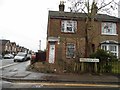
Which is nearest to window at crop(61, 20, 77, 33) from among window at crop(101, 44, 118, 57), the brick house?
the brick house

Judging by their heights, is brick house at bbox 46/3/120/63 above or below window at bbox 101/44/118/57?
above

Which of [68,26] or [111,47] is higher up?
[68,26]

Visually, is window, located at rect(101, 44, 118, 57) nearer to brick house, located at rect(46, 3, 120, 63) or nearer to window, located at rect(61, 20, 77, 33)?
brick house, located at rect(46, 3, 120, 63)

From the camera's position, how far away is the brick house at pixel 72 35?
3172cm

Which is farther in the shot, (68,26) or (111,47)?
(111,47)

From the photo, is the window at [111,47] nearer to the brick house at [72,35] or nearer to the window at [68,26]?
the brick house at [72,35]

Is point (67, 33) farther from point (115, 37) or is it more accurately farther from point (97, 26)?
point (115, 37)

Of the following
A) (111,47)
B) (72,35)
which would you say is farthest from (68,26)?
(111,47)

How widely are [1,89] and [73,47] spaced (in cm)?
2083

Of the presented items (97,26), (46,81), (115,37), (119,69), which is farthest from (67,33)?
(46,81)

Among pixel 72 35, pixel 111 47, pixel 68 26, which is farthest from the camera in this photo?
pixel 111 47

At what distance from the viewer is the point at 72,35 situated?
32531 millimetres

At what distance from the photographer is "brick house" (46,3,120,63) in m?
31.7

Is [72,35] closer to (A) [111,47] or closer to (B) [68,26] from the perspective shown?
(B) [68,26]
